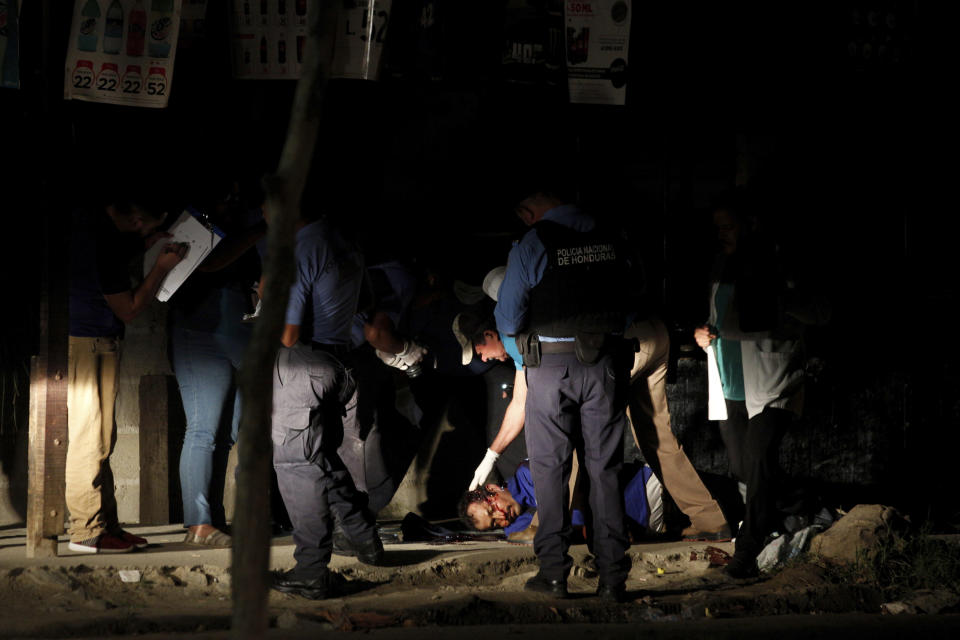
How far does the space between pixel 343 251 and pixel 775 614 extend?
282 centimetres

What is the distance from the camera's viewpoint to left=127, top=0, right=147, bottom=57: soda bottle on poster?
646 centimetres

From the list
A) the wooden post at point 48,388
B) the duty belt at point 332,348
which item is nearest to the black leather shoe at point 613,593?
the duty belt at point 332,348

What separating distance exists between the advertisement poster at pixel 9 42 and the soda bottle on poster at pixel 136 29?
0.60m

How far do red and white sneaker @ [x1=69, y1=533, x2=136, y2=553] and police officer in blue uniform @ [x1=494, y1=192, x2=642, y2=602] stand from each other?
7.77 ft

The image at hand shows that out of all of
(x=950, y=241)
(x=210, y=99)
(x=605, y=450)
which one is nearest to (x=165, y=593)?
Result: (x=605, y=450)

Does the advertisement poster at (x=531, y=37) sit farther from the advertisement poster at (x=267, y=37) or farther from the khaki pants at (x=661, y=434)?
the khaki pants at (x=661, y=434)

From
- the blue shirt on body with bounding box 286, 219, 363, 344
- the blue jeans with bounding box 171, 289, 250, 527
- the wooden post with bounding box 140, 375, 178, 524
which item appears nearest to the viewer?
the blue shirt on body with bounding box 286, 219, 363, 344

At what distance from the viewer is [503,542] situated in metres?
6.98

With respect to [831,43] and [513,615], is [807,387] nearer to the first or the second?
[831,43]

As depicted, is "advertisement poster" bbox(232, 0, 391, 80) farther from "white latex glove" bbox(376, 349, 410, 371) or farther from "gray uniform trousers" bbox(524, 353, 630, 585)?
"gray uniform trousers" bbox(524, 353, 630, 585)

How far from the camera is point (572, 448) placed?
575cm

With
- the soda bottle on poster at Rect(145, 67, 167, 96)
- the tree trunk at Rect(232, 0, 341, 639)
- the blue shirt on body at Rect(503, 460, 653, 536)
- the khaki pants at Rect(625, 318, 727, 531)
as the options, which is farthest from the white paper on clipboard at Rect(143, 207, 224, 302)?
the tree trunk at Rect(232, 0, 341, 639)

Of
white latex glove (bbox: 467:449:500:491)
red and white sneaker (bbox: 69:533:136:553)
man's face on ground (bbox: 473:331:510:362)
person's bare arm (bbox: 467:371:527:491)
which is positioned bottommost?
A: red and white sneaker (bbox: 69:533:136:553)

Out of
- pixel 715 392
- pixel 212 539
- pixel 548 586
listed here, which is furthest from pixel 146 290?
pixel 715 392
